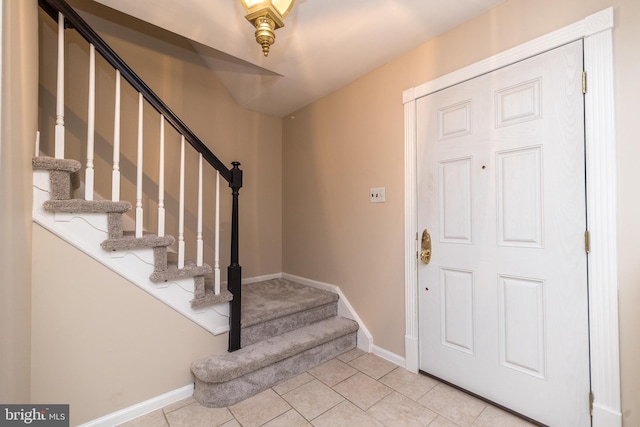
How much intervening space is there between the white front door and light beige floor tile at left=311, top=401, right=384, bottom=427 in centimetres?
64

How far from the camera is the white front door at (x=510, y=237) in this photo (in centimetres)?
140

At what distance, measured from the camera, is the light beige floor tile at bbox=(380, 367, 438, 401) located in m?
1.78

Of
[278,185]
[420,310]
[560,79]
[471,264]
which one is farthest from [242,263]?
[560,79]

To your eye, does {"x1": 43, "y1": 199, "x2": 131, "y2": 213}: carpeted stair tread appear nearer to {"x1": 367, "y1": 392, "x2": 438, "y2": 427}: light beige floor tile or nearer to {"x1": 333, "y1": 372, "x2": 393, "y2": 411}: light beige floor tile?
{"x1": 333, "y1": 372, "x2": 393, "y2": 411}: light beige floor tile

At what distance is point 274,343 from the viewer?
6.60 ft

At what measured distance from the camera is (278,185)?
340 centimetres

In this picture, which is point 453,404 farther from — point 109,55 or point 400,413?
point 109,55

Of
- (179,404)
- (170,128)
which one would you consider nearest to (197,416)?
(179,404)

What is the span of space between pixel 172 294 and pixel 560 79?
2475mm

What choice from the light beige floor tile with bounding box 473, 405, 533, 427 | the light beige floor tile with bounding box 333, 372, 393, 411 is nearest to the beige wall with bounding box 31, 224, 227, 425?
the light beige floor tile with bounding box 333, 372, 393, 411

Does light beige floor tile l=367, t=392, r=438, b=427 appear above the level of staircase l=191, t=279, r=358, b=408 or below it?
below

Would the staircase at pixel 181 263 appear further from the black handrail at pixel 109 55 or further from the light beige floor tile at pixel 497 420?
the light beige floor tile at pixel 497 420

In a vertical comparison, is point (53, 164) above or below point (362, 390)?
above

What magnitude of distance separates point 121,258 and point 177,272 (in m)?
0.30
